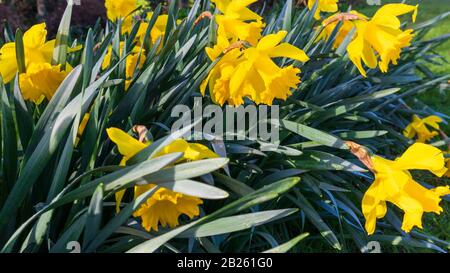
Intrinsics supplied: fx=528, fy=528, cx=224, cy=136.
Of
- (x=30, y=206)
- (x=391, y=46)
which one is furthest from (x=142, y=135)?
(x=391, y=46)

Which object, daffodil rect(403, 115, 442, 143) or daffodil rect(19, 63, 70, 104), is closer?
daffodil rect(19, 63, 70, 104)

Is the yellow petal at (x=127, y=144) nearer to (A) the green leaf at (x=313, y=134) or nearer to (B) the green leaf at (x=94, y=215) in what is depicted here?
(B) the green leaf at (x=94, y=215)

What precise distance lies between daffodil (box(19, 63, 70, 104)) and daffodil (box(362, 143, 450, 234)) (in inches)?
39.7

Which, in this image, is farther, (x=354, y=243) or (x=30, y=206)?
(x=354, y=243)

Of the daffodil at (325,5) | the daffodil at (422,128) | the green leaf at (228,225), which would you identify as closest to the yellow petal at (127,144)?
the green leaf at (228,225)

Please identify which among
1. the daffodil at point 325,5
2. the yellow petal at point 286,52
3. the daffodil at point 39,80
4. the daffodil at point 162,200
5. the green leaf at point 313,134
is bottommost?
the green leaf at point 313,134

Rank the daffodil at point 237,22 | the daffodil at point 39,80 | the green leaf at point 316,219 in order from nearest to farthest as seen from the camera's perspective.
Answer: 1. the daffodil at point 39,80
2. the green leaf at point 316,219
3. the daffodil at point 237,22

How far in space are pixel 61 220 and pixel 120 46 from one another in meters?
0.97

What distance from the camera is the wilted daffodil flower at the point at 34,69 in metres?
1.62

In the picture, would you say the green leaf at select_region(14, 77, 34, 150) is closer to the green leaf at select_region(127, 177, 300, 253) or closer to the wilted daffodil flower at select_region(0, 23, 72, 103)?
the wilted daffodil flower at select_region(0, 23, 72, 103)

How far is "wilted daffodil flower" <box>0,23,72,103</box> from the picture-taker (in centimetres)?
162

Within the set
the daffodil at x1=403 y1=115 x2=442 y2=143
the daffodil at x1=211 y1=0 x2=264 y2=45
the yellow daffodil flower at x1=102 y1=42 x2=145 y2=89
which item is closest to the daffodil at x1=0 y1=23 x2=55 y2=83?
the yellow daffodil flower at x1=102 y1=42 x2=145 y2=89
